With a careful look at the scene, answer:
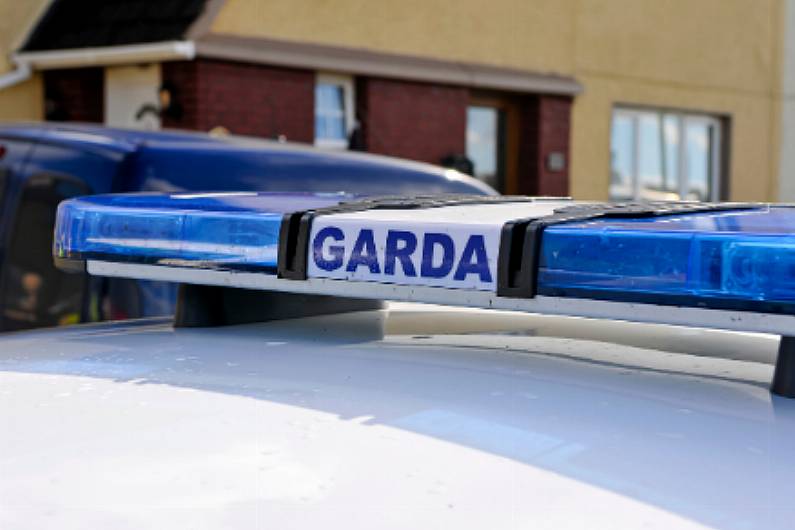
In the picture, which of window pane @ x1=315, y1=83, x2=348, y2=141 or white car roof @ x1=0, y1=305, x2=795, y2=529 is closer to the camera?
white car roof @ x1=0, y1=305, x2=795, y2=529

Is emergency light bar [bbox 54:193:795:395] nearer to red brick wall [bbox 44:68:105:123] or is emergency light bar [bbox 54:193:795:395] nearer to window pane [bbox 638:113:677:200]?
red brick wall [bbox 44:68:105:123]

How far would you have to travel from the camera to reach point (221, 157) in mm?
3727

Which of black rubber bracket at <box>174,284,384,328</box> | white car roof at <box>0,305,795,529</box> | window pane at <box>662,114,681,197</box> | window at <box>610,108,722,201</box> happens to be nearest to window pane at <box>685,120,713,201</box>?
window at <box>610,108,722,201</box>

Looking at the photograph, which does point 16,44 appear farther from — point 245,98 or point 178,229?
point 178,229

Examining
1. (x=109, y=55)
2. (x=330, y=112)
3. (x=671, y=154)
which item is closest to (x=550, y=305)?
(x=109, y=55)

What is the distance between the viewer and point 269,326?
196cm

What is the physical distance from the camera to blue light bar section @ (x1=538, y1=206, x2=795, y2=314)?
1.24 metres

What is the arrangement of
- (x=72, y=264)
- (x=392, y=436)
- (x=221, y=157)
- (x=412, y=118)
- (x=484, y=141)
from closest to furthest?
(x=392, y=436), (x=72, y=264), (x=221, y=157), (x=412, y=118), (x=484, y=141)

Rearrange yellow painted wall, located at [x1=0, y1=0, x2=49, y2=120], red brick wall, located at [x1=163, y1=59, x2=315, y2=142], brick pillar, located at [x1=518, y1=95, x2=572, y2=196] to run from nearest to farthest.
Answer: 1. red brick wall, located at [x1=163, y1=59, x2=315, y2=142]
2. yellow painted wall, located at [x1=0, y1=0, x2=49, y2=120]
3. brick pillar, located at [x1=518, y1=95, x2=572, y2=196]

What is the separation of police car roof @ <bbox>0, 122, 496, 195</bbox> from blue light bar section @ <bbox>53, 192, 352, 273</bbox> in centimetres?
164

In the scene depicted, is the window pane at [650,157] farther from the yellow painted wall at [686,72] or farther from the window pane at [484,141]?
the window pane at [484,141]

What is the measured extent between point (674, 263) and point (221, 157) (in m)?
2.57

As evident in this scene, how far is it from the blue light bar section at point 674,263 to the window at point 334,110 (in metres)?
10.3

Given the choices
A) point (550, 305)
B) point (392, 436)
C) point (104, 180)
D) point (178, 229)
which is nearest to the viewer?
point (392, 436)
